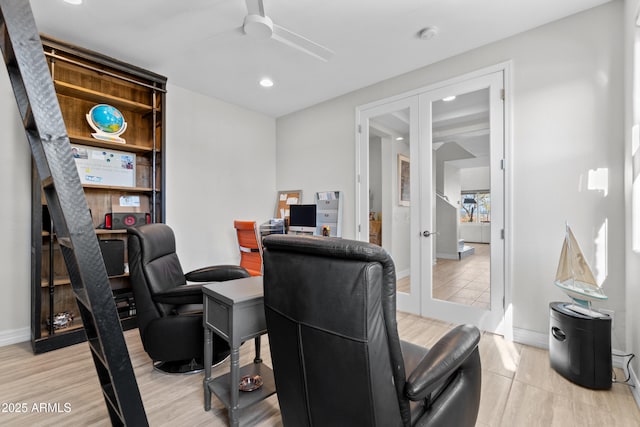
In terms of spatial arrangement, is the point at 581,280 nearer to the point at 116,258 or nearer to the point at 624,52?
the point at 624,52

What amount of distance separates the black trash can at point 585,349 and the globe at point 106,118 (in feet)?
14.2

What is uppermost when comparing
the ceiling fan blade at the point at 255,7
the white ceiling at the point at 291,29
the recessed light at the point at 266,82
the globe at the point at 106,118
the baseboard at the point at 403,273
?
the white ceiling at the point at 291,29

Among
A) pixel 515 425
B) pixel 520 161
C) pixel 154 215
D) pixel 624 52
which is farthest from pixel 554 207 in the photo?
pixel 154 215

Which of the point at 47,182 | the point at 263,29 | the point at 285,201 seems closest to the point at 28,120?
the point at 47,182

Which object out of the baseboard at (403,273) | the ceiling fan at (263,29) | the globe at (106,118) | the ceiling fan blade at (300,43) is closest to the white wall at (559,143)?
the baseboard at (403,273)

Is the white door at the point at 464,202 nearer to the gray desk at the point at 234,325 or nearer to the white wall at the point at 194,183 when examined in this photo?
the gray desk at the point at 234,325

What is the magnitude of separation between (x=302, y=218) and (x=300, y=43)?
241 centimetres

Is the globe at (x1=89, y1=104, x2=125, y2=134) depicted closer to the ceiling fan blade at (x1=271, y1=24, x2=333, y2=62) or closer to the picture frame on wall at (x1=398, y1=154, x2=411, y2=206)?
the ceiling fan blade at (x1=271, y1=24, x2=333, y2=62)

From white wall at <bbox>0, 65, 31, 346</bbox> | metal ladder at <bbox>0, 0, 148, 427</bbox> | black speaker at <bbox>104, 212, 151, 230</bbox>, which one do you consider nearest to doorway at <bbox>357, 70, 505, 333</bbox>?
black speaker at <bbox>104, 212, 151, 230</bbox>

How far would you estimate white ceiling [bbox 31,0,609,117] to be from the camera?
2.34 metres

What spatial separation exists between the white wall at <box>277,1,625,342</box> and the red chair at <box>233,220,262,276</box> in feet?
8.85

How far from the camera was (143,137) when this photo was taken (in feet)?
11.4

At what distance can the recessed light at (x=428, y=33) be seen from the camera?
2620 mm

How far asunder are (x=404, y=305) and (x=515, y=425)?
5.90 ft
